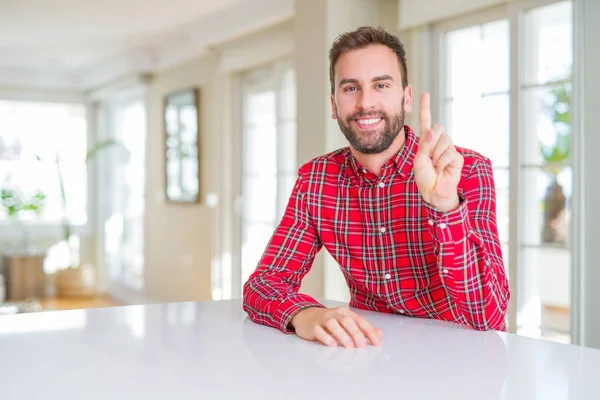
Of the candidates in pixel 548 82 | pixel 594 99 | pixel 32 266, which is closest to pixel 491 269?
pixel 594 99

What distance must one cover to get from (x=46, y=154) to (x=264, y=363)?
23.9 feet

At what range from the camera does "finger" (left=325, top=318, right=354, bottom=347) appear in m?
1.17

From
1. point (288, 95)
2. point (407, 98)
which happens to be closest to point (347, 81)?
point (407, 98)

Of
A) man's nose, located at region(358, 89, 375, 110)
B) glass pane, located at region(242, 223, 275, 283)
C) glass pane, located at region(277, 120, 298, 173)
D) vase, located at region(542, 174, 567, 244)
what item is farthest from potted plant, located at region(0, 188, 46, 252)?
man's nose, located at region(358, 89, 375, 110)

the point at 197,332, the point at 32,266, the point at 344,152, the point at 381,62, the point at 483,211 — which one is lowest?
the point at 32,266

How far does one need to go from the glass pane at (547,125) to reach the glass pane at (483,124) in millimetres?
124

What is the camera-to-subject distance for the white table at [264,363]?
0.91 m

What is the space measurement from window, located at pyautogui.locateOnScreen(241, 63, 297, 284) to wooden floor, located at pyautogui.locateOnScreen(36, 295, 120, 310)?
2666mm

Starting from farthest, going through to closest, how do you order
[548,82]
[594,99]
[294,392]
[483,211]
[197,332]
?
[548,82], [594,99], [483,211], [197,332], [294,392]

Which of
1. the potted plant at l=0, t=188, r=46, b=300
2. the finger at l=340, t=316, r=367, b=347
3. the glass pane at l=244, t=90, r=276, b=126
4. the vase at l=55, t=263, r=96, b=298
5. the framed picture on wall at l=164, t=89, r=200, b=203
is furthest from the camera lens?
the vase at l=55, t=263, r=96, b=298

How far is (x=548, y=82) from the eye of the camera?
9.62ft

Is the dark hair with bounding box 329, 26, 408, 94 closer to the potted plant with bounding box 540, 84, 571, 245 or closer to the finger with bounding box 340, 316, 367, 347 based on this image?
the finger with bounding box 340, 316, 367, 347

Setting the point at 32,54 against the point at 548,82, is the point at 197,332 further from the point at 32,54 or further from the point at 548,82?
the point at 32,54

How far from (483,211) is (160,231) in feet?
17.4
